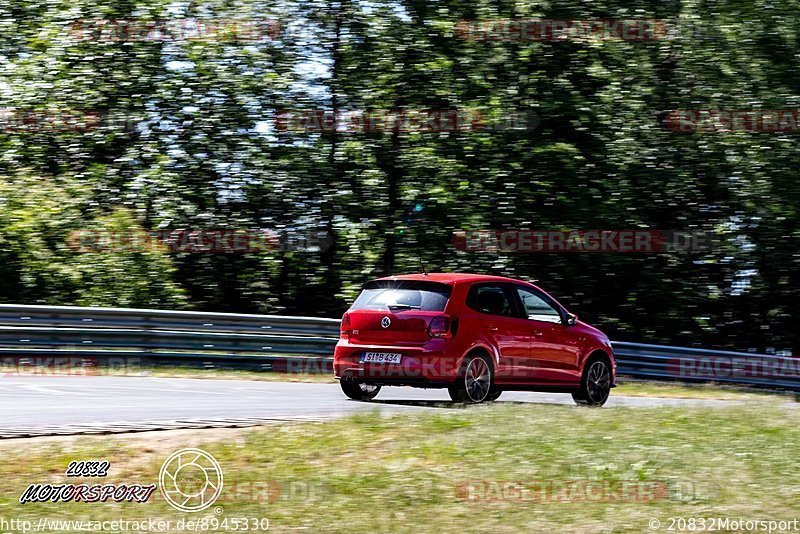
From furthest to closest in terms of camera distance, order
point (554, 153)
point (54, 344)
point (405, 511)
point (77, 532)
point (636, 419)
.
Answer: point (554, 153) < point (54, 344) < point (636, 419) < point (405, 511) < point (77, 532)

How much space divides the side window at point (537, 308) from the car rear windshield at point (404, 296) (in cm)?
137

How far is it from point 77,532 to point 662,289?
18295 millimetres

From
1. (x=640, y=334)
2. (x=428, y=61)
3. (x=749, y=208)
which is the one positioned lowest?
(x=640, y=334)

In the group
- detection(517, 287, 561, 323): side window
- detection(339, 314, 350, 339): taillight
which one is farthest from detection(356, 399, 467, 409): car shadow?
detection(517, 287, 561, 323): side window

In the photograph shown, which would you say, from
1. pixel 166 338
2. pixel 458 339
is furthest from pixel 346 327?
pixel 166 338

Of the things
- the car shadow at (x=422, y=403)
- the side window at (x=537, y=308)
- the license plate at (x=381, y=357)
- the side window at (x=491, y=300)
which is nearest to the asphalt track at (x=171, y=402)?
the car shadow at (x=422, y=403)

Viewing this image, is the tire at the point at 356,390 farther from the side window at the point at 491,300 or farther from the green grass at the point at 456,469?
the green grass at the point at 456,469

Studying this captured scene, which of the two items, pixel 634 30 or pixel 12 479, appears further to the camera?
pixel 634 30

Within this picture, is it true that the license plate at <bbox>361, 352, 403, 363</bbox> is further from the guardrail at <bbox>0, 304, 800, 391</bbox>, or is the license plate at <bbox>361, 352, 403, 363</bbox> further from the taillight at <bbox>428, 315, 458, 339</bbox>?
the guardrail at <bbox>0, 304, 800, 391</bbox>

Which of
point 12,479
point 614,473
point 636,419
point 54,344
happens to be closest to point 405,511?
point 614,473

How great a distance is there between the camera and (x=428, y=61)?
22812 mm

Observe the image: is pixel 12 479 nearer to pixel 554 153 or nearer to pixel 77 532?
pixel 77 532

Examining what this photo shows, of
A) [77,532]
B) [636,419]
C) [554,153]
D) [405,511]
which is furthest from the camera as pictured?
[554,153]

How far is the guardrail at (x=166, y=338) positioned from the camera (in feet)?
55.5
